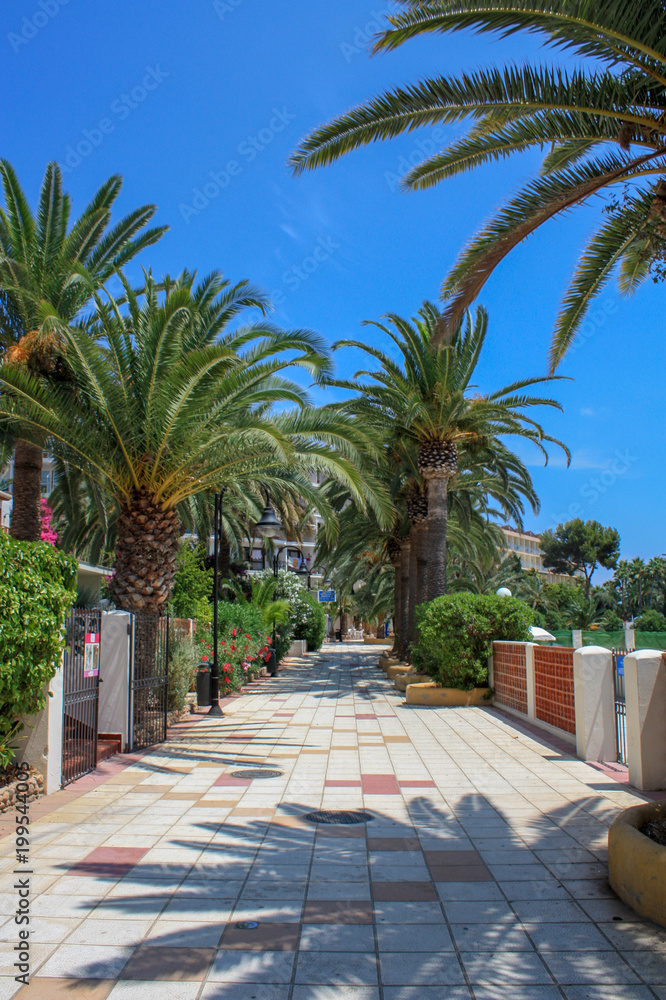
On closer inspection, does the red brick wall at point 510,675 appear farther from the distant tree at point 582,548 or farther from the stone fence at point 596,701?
the distant tree at point 582,548

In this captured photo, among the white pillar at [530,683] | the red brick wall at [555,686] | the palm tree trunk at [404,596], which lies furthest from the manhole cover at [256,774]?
the palm tree trunk at [404,596]

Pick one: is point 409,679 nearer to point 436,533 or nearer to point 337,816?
point 436,533

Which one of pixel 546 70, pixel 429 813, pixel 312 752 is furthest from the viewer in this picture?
pixel 312 752

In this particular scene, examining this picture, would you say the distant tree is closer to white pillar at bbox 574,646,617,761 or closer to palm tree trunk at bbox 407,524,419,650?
palm tree trunk at bbox 407,524,419,650

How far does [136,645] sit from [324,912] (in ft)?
23.0

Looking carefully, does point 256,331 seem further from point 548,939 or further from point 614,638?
point 614,638

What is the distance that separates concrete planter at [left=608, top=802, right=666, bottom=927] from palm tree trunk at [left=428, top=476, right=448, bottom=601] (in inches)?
559

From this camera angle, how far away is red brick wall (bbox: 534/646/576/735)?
36.2 feet

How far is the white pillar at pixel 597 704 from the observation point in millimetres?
9461

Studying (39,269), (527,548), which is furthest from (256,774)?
(527,548)

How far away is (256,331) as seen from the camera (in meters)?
12.3

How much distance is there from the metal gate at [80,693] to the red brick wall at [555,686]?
660cm

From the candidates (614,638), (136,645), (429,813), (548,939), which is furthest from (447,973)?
(614,638)

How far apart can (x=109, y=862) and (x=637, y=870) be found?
3795mm
